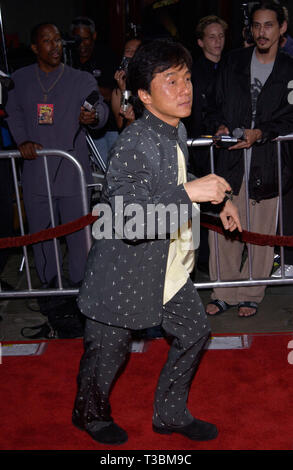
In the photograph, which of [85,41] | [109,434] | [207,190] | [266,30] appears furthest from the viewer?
[85,41]

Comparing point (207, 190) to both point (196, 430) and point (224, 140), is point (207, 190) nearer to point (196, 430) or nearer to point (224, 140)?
point (196, 430)

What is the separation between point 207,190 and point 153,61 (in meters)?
0.54

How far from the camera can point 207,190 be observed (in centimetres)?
211

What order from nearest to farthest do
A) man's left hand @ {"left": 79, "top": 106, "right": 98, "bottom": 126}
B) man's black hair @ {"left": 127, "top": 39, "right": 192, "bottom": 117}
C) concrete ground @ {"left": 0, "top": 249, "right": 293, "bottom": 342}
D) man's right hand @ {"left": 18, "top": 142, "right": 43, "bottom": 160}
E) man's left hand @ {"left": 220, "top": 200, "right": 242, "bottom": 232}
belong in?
1. man's black hair @ {"left": 127, "top": 39, "right": 192, "bottom": 117}
2. man's left hand @ {"left": 220, "top": 200, "right": 242, "bottom": 232}
3. man's right hand @ {"left": 18, "top": 142, "right": 43, "bottom": 160}
4. concrete ground @ {"left": 0, "top": 249, "right": 293, "bottom": 342}
5. man's left hand @ {"left": 79, "top": 106, "right": 98, "bottom": 126}

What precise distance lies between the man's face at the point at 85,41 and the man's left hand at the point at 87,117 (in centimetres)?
147

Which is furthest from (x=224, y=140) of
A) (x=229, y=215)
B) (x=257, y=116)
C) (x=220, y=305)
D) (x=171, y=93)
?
(x=171, y=93)

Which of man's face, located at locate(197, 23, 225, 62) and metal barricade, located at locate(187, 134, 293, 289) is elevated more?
man's face, located at locate(197, 23, 225, 62)

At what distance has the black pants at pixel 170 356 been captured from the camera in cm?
257

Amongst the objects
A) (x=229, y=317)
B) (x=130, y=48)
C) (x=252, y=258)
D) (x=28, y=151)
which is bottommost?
(x=229, y=317)

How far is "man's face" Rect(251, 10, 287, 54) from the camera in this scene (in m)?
3.90

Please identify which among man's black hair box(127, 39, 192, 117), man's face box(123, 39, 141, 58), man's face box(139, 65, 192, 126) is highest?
man's face box(123, 39, 141, 58)

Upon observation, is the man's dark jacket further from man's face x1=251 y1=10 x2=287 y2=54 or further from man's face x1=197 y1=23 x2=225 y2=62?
man's face x1=197 y1=23 x2=225 y2=62

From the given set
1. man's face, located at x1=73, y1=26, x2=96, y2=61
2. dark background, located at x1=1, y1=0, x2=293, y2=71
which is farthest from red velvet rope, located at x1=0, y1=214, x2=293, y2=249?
dark background, located at x1=1, y1=0, x2=293, y2=71

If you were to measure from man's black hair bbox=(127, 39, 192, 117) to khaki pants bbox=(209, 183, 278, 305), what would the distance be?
1951mm
